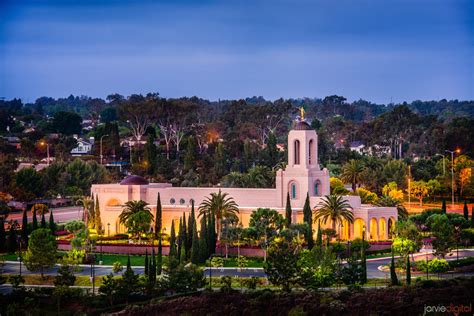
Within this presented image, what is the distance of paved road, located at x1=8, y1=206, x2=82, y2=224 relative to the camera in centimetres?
7388

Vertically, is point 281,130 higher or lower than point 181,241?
higher

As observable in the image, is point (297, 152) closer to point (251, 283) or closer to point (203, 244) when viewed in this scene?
point (203, 244)

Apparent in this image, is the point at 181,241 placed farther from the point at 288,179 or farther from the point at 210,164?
the point at 210,164

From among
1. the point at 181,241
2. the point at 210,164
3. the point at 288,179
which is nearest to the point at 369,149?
the point at 210,164

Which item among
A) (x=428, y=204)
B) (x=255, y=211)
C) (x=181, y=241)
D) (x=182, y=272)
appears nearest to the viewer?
(x=182, y=272)

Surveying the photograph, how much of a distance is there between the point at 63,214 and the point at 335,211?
888 inches

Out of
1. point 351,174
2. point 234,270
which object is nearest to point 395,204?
point 351,174

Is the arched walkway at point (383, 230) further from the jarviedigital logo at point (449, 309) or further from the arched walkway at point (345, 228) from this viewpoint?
the jarviedigital logo at point (449, 309)

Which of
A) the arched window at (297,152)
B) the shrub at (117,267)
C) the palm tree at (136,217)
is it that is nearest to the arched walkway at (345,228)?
the arched window at (297,152)

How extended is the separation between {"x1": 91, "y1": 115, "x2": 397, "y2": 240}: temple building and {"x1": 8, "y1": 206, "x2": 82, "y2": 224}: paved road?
7449 mm

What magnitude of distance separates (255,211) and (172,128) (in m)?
50.0

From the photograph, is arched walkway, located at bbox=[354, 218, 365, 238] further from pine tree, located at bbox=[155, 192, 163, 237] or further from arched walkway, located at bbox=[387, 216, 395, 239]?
pine tree, located at bbox=[155, 192, 163, 237]

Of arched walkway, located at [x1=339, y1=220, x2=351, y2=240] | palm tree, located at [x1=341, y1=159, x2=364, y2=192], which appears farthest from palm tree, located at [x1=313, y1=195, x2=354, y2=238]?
palm tree, located at [x1=341, y1=159, x2=364, y2=192]

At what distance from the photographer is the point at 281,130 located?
12256 centimetres
